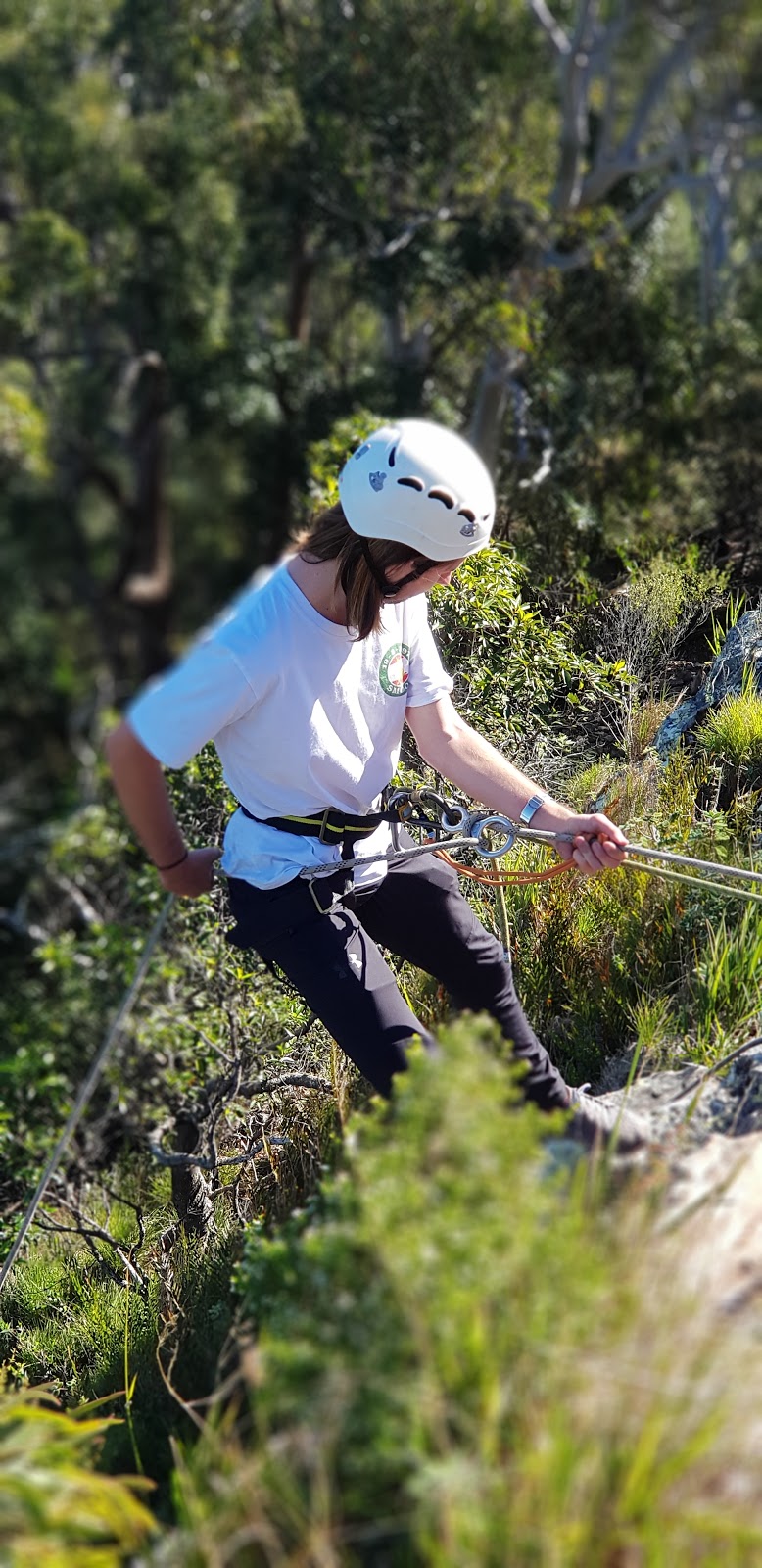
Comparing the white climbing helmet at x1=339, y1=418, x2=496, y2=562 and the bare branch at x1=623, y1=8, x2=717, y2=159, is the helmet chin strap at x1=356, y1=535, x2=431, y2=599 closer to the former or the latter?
the white climbing helmet at x1=339, y1=418, x2=496, y2=562

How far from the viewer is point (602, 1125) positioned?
9.02ft

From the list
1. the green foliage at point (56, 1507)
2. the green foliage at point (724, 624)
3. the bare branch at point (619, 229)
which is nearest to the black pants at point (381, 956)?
the green foliage at point (56, 1507)

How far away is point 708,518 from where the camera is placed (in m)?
5.03

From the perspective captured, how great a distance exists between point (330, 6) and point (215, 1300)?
32.4ft

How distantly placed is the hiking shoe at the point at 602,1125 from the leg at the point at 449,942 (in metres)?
0.07

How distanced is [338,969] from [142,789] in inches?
23.0

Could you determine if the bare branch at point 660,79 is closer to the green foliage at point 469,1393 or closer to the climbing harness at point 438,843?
the climbing harness at point 438,843

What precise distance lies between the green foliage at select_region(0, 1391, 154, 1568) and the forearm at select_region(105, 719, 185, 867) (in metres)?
1.15

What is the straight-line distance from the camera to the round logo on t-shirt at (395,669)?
2922mm

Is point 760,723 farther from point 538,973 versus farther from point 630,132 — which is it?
point 630,132

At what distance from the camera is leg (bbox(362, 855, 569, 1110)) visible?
290 centimetres

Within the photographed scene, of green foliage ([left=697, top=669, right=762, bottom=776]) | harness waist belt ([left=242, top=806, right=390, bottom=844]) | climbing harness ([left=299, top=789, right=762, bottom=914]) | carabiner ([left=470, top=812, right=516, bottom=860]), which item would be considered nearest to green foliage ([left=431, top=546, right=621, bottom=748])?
green foliage ([left=697, top=669, right=762, bottom=776])

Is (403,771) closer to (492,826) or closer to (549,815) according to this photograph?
(492,826)

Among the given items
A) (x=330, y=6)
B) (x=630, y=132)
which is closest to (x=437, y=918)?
(x=330, y=6)
